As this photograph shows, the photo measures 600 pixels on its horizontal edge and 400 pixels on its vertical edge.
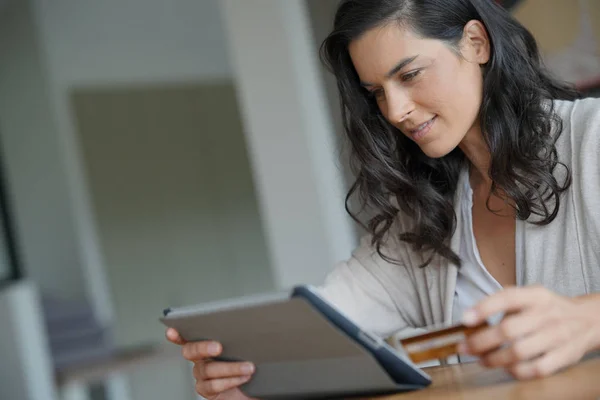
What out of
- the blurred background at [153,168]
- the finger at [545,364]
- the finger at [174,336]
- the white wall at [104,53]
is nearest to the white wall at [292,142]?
the blurred background at [153,168]

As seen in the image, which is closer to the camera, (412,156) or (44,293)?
(412,156)

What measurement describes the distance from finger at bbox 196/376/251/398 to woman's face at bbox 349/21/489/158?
1.64 ft

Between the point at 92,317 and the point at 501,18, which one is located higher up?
the point at 501,18

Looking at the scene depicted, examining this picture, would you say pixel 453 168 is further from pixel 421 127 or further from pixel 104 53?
pixel 104 53

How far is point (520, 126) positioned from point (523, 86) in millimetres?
74

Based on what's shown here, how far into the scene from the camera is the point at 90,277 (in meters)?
4.62

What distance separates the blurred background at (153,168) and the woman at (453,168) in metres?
0.49

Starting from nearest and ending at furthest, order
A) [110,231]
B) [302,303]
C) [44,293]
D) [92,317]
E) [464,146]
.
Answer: [302,303], [464,146], [92,317], [44,293], [110,231]

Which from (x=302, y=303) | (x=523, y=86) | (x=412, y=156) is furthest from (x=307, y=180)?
(x=302, y=303)

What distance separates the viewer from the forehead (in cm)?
146

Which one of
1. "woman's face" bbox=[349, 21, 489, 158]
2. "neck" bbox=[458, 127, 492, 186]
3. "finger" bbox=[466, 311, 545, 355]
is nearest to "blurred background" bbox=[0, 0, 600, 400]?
"neck" bbox=[458, 127, 492, 186]

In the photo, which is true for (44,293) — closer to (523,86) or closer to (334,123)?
(334,123)

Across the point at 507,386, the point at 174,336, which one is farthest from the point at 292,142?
the point at 507,386

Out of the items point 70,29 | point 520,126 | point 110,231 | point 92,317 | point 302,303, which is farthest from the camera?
point 110,231
